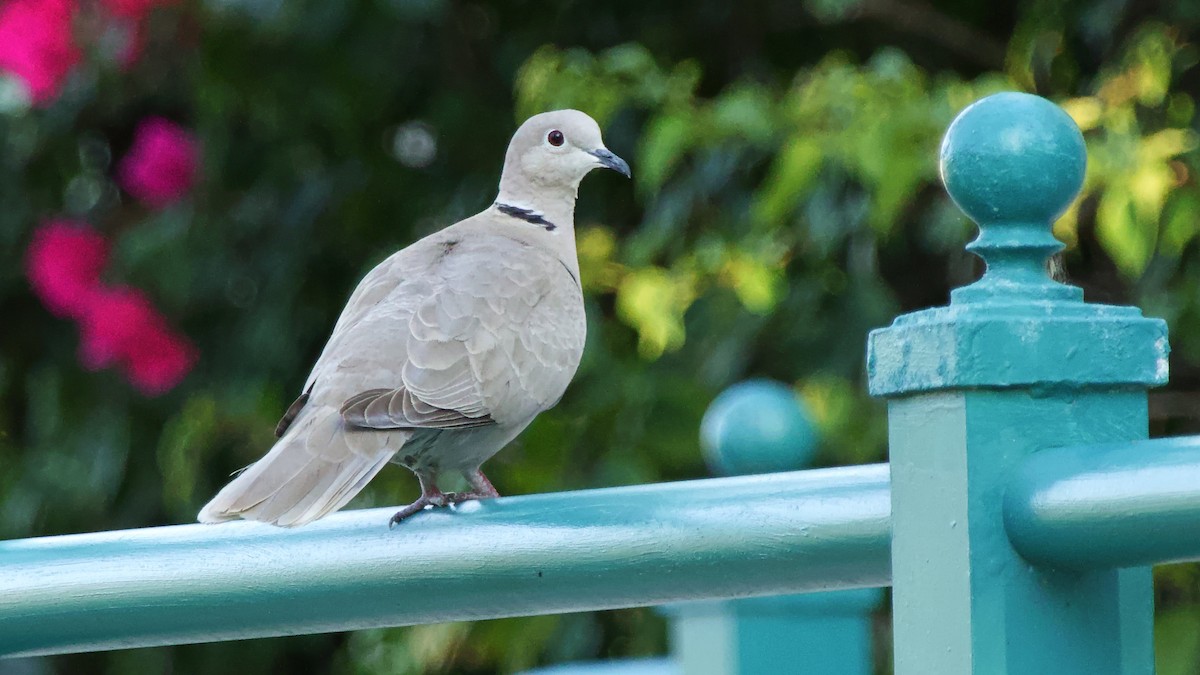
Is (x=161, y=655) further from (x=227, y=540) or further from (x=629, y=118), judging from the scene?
(x=227, y=540)

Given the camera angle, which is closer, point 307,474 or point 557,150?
point 307,474

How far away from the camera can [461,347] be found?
7.02 ft

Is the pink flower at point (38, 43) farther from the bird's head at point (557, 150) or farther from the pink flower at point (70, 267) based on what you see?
the bird's head at point (557, 150)

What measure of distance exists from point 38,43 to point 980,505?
3.01 metres

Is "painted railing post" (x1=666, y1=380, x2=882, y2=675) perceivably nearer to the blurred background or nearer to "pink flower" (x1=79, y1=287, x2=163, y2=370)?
the blurred background

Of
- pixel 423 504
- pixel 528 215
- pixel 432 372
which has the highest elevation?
pixel 528 215

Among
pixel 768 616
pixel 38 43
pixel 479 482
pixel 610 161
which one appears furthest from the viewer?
pixel 38 43

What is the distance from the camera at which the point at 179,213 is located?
12.8ft

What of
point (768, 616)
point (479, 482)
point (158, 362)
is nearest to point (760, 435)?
point (768, 616)

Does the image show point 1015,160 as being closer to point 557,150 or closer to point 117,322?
point 557,150

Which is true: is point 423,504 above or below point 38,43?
below

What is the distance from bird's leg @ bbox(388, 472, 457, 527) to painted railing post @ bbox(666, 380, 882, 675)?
0.89 feet

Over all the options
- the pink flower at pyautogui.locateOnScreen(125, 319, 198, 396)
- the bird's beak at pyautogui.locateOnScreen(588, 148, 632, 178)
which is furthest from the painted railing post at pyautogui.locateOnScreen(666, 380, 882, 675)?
the pink flower at pyautogui.locateOnScreen(125, 319, 198, 396)

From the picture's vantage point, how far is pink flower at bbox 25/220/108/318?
3727 millimetres
